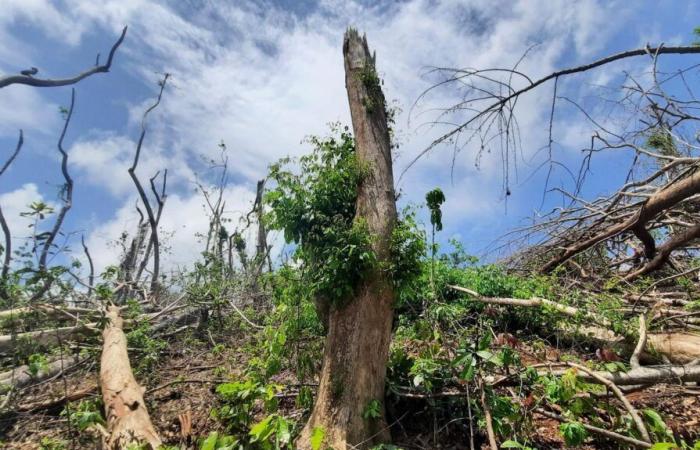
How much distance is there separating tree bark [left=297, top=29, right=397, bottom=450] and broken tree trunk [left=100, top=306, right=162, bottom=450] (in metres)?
1.46

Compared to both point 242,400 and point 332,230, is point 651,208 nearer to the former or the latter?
point 332,230

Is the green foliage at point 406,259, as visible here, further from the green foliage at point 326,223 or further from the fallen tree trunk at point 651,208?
the fallen tree trunk at point 651,208

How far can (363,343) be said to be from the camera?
11.0 ft

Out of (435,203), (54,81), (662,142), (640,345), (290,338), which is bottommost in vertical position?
(640,345)

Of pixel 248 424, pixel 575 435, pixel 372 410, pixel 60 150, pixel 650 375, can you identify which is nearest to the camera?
pixel 575 435

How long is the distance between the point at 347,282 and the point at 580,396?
72.4 inches

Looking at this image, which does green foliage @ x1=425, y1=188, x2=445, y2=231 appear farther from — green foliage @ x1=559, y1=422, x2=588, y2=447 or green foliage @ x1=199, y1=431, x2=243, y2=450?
green foliage @ x1=199, y1=431, x2=243, y2=450

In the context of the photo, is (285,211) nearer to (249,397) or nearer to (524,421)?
(249,397)

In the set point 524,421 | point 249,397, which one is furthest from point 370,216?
point 524,421

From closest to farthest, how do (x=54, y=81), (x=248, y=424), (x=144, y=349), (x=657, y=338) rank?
1. (x=248, y=424)
2. (x=657, y=338)
3. (x=144, y=349)
4. (x=54, y=81)

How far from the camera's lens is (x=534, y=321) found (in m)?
5.94

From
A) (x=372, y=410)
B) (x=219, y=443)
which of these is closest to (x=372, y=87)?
(x=372, y=410)

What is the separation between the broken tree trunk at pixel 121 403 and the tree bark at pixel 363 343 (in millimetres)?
1463

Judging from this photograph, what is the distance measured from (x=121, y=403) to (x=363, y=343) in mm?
2490
